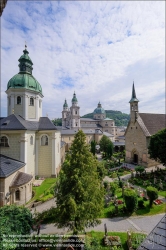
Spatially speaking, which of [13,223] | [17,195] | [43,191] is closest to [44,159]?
[43,191]

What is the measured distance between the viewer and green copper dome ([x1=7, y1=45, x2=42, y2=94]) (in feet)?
73.0

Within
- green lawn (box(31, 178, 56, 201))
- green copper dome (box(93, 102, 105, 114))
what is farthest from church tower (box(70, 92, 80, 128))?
green lawn (box(31, 178, 56, 201))

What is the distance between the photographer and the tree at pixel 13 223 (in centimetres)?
703

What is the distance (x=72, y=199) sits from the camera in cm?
817

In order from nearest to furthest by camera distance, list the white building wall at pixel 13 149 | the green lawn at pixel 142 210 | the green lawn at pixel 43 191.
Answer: the green lawn at pixel 142 210 < the green lawn at pixel 43 191 < the white building wall at pixel 13 149

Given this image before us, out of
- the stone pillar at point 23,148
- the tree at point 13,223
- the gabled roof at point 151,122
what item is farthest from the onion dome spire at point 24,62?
the gabled roof at point 151,122

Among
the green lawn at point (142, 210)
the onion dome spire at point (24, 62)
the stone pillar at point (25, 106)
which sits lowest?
the green lawn at point (142, 210)

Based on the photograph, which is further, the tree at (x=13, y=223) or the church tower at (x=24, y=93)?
the church tower at (x=24, y=93)

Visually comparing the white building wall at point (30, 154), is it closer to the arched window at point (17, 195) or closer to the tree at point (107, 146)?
the arched window at point (17, 195)

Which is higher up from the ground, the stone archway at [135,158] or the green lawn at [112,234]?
the stone archway at [135,158]

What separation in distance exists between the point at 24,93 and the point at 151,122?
26534 millimetres

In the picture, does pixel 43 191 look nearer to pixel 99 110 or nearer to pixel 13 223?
pixel 13 223

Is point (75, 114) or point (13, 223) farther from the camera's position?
point (75, 114)

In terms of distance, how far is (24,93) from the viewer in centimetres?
2211
